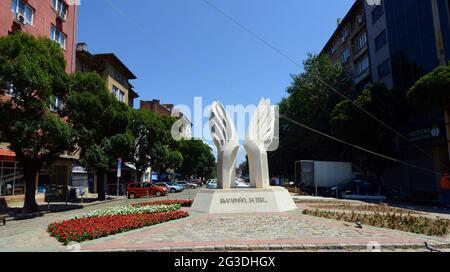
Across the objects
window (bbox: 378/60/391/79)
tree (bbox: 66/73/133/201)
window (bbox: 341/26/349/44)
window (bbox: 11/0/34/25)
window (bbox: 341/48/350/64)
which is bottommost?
tree (bbox: 66/73/133/201)

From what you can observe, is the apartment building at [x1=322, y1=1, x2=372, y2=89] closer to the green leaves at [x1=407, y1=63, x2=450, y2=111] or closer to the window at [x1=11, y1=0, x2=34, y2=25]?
the green leaves at [x1=407, y1=63, x2=450, y2=111]

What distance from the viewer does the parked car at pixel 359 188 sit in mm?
27938

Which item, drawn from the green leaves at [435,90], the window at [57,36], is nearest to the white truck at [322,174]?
the green leaves at [435,90]

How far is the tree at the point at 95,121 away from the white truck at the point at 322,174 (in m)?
16.5

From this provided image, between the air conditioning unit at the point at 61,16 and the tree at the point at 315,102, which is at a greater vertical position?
the air conditioning unit at the point at 61,16

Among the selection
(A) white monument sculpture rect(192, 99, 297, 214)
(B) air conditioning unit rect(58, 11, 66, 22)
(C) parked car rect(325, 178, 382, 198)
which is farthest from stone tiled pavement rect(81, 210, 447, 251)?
(B) air conditioning unit rect(58, 11, 66, 22)

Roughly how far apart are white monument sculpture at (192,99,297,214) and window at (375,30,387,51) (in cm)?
2431

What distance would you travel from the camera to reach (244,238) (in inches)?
363

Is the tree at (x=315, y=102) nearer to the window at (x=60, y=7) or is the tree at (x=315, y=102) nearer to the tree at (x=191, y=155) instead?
the window at (x=60, y=7)

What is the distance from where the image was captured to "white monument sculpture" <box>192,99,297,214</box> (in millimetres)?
15281

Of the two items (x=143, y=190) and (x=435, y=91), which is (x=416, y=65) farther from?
(x=143, y=190)
